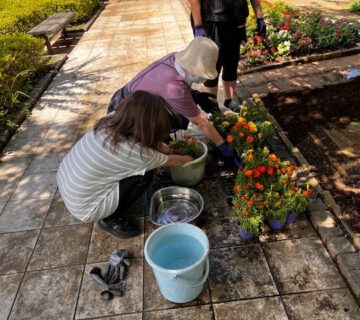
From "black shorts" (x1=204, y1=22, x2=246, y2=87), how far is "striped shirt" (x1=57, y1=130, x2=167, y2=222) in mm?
2168

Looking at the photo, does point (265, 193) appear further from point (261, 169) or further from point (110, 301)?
point (110, 301)

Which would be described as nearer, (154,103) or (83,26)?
(154,103)

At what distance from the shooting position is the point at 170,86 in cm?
318

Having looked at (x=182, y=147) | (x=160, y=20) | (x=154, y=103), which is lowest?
(x=160, y=20)

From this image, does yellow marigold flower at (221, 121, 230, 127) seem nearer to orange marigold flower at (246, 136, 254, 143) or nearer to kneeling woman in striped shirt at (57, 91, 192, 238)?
→ orange marigold flower at (246, 136, 254, 143)

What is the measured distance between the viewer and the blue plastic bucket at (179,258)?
8.16ft

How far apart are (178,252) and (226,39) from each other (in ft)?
Answer: 9.41

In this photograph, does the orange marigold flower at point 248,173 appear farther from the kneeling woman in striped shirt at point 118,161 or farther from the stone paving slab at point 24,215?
the stone paving slab at point 24,215

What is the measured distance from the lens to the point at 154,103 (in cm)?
269

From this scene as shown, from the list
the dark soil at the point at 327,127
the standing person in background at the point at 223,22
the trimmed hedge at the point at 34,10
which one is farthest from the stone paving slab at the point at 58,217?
the trimmed hedge at the point at 34,10

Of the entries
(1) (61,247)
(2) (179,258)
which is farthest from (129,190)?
(1) (61,247)

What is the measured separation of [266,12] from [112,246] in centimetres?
708

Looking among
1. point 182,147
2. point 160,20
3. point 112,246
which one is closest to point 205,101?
point 182,147

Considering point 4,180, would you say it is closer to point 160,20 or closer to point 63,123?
point 63,123
